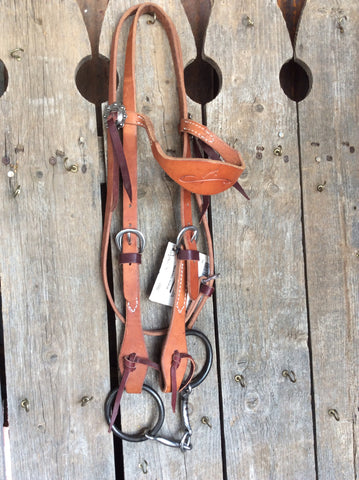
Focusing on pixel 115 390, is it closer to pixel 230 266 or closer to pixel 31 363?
pixel 31 363

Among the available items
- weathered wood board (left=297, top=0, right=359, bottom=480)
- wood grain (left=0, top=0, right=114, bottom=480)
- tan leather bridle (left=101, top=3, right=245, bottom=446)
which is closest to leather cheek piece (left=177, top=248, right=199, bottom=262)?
tan leather bridle (left=101, top=3, right=245, bottom=446)

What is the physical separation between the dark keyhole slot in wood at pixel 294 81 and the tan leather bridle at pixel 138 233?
37 cm

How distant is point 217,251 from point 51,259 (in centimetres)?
44

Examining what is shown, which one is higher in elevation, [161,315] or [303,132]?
[303,132]

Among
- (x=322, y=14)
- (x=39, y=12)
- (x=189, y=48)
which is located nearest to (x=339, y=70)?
(x=322, y=14)

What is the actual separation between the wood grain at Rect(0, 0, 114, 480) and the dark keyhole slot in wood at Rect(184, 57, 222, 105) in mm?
319

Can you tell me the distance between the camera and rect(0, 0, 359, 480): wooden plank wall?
1.11 m

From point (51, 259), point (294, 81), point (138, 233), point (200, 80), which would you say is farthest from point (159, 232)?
point (294, 81)

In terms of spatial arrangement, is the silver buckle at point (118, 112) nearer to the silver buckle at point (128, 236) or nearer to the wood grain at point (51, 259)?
the wood grain at point (51, 259)

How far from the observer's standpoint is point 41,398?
1.11m

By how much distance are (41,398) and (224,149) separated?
79cm

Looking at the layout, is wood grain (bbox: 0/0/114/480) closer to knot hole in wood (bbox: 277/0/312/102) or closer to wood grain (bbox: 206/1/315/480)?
wood grain (bbox: 206/1/315/480)

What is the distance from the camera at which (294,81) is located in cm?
133

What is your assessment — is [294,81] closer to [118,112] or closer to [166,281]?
[118,112]
